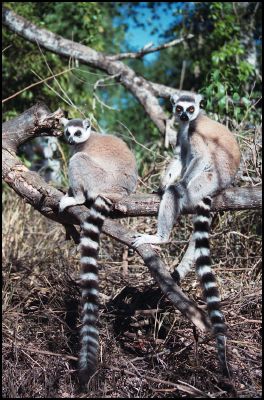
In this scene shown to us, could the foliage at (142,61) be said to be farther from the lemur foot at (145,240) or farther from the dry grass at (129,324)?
the lemur foot at (145,240)

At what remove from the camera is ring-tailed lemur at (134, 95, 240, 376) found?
16.6 feet

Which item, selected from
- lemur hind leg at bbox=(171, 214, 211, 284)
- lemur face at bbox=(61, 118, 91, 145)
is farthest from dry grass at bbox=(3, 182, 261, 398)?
lemur face at bbox=(61, 118, 91, 145)

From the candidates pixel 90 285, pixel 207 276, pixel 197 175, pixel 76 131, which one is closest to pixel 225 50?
pixel 76 131

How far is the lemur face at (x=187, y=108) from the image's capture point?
20.9 ft

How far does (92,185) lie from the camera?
5840 millimetres

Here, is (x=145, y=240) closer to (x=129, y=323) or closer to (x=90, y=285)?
(x=90, y=285)

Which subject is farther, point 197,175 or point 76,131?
point 76,131

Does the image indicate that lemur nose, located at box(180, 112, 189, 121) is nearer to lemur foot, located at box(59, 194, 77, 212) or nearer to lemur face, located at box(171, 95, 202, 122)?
lemur face, located at box(171, 95, 202, 122)

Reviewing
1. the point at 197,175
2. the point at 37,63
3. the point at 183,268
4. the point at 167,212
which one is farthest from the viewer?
the point at 37,63

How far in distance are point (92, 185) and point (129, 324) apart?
1.60 metres

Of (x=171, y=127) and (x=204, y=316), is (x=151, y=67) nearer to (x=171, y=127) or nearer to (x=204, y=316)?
(x=171, y=127)

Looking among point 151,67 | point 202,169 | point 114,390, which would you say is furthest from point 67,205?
point 151,67

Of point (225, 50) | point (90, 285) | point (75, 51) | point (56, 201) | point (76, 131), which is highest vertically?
point (225, 50)

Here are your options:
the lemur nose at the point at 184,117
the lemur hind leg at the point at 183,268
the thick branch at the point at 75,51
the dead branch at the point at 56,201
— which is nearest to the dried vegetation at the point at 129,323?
the lemur hind leg at the point at 183,268
